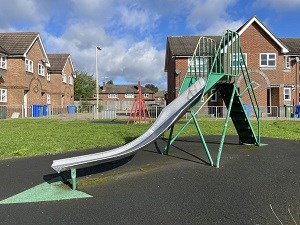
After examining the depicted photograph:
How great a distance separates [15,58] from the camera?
33.2 metres

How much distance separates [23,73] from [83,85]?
130 feet

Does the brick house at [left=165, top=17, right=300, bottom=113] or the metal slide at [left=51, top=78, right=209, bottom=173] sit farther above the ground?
the brick house at [left=165, top=17, right=300, bottom=113]

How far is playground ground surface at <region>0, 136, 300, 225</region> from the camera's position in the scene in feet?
14.9

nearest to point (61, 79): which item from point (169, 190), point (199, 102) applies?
point (199, 102)

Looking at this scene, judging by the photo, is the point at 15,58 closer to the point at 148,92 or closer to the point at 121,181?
the point at 121,181

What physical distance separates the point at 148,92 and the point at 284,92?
2947 inches

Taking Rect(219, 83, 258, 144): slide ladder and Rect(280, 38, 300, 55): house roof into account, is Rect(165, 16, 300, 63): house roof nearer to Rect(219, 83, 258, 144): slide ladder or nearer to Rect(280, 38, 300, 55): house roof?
Rect(280, 38, 300, 55): house roof

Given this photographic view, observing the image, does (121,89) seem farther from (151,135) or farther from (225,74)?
(151,135)

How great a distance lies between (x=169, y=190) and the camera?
5816 millimetres

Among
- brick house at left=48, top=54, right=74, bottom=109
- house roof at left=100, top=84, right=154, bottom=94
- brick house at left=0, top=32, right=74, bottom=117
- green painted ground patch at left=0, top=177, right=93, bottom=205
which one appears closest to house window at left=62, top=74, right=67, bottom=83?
brick house at left=48, top=54, right=74, bottom=109

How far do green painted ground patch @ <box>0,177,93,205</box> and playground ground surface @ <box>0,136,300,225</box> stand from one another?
0.39 ft

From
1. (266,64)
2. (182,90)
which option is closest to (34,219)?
(182,90)

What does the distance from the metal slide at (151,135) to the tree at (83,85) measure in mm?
64875

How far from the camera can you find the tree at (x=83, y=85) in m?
71.7
